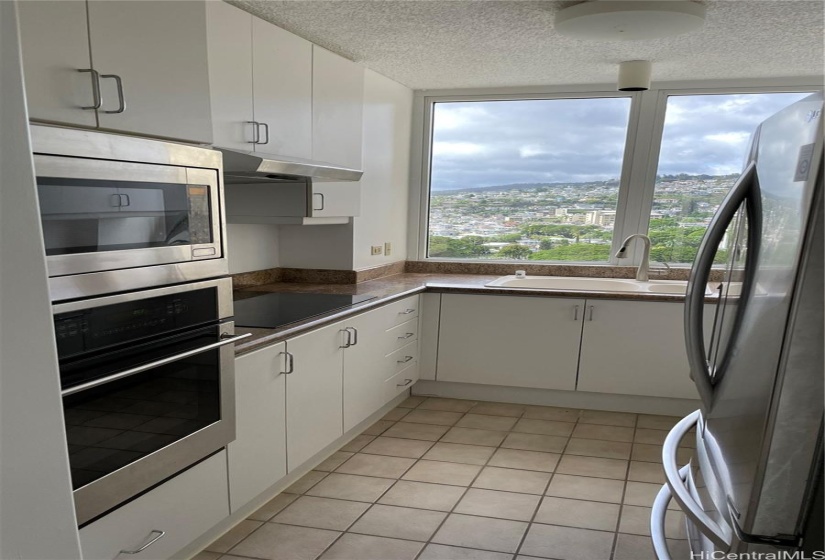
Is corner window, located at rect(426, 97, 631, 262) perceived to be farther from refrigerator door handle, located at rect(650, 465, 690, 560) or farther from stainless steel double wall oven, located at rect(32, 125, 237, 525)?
refrigerator door handle, located at rect(650, 465, 690, 560)

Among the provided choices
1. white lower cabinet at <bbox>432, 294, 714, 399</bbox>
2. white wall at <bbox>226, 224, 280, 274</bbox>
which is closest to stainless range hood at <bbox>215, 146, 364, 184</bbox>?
Result: white wall at <bbox>226, 224, 280, 274</bbox>

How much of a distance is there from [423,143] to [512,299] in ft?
4.94

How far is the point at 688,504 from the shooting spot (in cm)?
95

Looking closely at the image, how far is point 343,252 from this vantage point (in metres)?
3.64

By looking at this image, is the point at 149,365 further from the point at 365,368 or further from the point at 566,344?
the point at 566,344

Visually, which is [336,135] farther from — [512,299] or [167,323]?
[167,323]

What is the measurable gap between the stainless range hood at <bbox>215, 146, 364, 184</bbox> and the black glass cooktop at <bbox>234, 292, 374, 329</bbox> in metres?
0.61

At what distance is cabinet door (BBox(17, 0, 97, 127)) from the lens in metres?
1.31

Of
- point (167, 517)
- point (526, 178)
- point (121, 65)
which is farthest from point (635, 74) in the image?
point (167, 517)

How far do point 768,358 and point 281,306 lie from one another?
228cm

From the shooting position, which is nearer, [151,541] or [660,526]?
[660,526]

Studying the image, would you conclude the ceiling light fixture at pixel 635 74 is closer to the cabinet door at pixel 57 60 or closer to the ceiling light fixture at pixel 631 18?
the ceiling light fixture at pixel 631 18

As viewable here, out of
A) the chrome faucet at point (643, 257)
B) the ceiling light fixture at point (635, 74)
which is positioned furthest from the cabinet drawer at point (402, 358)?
the ceiling light fixture at point (635, 74)

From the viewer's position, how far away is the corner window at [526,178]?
4176 millimetres
